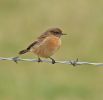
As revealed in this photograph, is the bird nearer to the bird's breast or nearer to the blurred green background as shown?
the bird's breast

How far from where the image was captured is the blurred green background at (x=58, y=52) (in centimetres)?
1572

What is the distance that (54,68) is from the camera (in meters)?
16.8

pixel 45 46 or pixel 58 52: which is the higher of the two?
pixel 45 46

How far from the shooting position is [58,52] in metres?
17.7

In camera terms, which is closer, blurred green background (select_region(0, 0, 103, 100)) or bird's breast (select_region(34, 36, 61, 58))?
bird's breast (select_region(34, 36, 61, 58))

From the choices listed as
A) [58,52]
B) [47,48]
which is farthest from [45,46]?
[58,52]

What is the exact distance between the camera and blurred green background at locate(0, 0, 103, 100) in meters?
15.7

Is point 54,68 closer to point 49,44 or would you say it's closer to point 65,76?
point 65,76

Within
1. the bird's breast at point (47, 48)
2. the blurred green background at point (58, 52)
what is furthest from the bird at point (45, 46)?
the blurred green background at point (58, 52)

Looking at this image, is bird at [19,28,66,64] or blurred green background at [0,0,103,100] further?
blurred green background at [0,0,103,100]

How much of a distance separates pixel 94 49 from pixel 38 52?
5.39 meters

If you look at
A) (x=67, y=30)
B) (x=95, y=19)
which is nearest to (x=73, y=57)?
(x=67, y=30)

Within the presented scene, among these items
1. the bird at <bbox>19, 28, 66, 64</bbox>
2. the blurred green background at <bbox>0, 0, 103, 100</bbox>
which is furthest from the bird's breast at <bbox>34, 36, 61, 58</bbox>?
the blurred green background at <bbox>0, 0, 103, 100</bbox>

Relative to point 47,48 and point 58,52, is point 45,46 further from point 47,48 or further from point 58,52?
point 58,52
